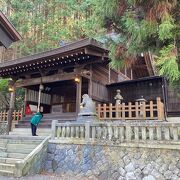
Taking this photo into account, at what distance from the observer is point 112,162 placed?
26.7 feet

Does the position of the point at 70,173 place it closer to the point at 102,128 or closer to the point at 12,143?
the point at 102,128

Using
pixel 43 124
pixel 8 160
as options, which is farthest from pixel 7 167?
pixel 43 124

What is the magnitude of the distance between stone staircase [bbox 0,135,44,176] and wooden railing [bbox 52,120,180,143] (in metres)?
1.15

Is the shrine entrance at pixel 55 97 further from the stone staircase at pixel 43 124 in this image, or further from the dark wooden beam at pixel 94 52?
the dark wooden beam at pixel 94 52

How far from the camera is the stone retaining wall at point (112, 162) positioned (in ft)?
23.6

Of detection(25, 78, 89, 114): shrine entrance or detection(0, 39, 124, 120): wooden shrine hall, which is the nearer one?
detection(0, 39, 124, 120): wooden shrine hall

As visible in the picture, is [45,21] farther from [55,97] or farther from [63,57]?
[63,57]

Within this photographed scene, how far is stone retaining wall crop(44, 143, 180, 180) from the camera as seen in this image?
7.19 metres

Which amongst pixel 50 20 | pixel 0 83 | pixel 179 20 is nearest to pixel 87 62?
pixel 179 20

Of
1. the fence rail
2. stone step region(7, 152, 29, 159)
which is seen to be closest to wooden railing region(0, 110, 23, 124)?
the fence rail

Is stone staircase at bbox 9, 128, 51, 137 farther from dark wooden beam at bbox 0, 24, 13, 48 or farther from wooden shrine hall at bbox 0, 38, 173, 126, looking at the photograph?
dark wooden beam at bbox 0, 24, 13, 48

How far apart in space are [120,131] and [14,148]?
500 centimetres

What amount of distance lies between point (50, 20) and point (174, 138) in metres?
20.2

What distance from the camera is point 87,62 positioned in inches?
508
